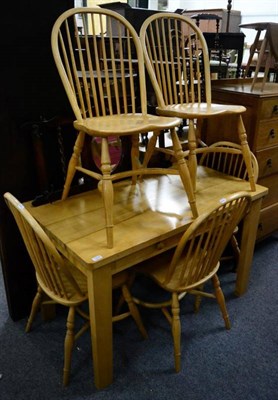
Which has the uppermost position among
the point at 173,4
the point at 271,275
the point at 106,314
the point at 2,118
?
the point at 173,4

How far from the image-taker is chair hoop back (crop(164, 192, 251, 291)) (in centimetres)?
132

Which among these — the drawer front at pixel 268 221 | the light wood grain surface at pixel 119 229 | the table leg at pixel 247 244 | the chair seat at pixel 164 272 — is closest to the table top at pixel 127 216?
the light wood grain surface at pixel 119 229

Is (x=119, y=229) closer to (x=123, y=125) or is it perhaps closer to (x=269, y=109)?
(x=123, y=125)

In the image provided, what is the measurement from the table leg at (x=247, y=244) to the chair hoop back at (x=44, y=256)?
0.98m

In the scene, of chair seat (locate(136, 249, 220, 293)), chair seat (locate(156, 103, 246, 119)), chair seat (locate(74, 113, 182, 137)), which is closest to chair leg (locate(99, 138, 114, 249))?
chair seat (locate(74, 113, 182, 137))

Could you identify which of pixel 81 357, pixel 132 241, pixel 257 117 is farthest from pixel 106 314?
pixel 257 117

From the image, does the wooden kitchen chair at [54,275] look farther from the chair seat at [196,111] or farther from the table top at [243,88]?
the table top at [243,88]

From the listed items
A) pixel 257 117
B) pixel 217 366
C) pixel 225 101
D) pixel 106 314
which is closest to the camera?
pixel 106 314

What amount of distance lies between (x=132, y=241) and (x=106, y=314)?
30cm

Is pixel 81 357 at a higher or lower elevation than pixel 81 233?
lower

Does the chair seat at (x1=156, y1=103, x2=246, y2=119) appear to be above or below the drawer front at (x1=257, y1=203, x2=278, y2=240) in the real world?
above

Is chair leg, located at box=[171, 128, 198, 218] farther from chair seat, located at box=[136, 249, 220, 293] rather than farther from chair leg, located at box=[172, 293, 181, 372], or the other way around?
chair leg, located at box=[172, 293, 181, 372]

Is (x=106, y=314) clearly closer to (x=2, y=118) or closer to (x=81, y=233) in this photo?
(x=81, y=233)

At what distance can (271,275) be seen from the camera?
2.23m
